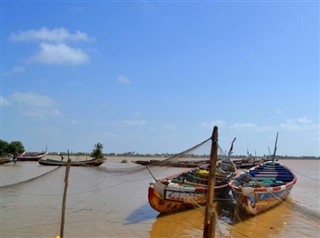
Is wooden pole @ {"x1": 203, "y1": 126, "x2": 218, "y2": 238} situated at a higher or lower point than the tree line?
lower

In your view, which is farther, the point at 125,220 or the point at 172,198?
the point at 172,198

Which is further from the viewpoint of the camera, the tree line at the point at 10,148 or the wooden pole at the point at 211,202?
the tree line at the point at 10,148

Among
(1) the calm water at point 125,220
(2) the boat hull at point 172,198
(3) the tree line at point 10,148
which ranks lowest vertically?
(1) the calm water at point 125,220

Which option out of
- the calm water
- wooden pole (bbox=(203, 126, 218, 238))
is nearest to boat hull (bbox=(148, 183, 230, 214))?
the calm water

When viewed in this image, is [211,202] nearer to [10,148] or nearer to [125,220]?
[125,220]

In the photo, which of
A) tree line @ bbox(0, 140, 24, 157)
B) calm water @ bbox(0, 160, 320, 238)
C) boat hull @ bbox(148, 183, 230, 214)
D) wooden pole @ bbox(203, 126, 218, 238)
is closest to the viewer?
wooden pole @ bbox(203, 126, 218, 238)

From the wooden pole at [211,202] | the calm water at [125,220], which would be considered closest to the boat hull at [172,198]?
the calm water at [125,220]

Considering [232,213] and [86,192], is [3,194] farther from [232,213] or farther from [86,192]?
[232,213]

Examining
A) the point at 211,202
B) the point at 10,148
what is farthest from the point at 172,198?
the point at 10,148

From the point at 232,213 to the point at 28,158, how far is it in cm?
4525

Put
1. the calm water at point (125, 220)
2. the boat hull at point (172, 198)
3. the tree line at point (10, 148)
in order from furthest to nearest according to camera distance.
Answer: the tree line at point (10, 148) < the boat hull at point (172, 198) < the calm water at point (125, 220)

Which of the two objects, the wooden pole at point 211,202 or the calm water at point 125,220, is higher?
the wooden pole at point 211,202

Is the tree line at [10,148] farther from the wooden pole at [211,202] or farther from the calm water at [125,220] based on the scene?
the wooden pole at [211,202]

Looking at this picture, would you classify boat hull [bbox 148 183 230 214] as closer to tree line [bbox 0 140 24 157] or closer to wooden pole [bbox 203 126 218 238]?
wooden pole [bbox 203 126 218 238]
